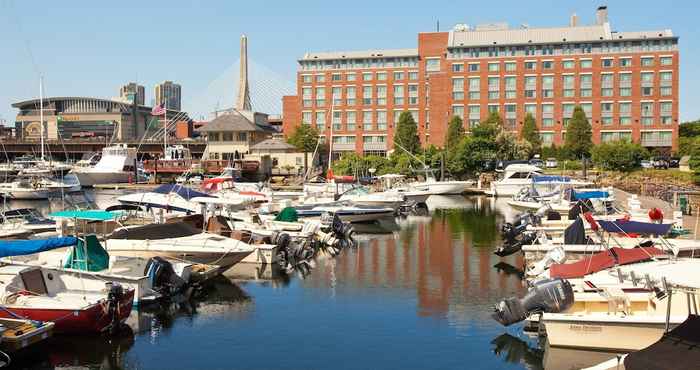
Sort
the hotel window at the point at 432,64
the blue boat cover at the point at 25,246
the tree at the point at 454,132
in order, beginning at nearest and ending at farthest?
1. the blue boat cover at the point at 25,246
2. the tree at the point at 454,132
3. the hotel window at the point at 432,64

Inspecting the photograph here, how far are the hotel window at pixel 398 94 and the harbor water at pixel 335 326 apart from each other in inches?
3450

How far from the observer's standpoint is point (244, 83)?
158125 mm

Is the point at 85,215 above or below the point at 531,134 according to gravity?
below

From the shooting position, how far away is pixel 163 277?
25.7m

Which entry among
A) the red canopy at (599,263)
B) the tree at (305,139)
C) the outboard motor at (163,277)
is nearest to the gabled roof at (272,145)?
the tree at (305,139)

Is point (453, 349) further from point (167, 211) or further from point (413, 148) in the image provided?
point (413, 148)

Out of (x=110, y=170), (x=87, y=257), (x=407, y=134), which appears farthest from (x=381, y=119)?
(x=87, y=257)

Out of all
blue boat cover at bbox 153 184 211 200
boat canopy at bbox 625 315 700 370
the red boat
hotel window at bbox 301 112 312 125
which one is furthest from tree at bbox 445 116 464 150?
boat canopy at bbox 625 315 700 370

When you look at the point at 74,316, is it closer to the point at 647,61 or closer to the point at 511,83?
the point at 511,83

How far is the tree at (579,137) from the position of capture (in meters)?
107

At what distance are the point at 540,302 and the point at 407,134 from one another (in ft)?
311

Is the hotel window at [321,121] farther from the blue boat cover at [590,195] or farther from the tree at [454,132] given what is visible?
the blue boat cover at [590,195]

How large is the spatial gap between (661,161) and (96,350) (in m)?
98.7

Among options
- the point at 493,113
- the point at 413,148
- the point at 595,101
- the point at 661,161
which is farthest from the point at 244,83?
the point at 661,161
